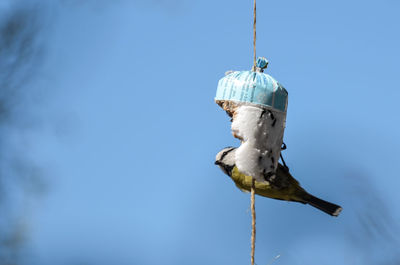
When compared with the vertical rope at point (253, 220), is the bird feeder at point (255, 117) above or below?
above

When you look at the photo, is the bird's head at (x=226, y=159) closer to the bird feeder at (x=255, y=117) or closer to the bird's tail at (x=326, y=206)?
the bird feeder at (x=255, y=117)

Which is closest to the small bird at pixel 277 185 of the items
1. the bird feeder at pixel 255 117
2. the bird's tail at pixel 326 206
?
the bird's tail at pixel 326 206

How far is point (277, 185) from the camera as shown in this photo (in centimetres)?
2461

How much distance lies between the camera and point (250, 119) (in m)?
24.1

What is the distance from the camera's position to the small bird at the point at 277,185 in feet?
80.7

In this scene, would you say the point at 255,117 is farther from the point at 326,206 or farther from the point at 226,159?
the point at 326,206

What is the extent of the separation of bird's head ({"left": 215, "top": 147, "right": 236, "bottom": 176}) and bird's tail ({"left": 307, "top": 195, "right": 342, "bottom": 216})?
5.23 ft

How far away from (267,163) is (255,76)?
1.55 metres

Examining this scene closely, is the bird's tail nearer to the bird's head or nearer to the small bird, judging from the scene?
the small bird

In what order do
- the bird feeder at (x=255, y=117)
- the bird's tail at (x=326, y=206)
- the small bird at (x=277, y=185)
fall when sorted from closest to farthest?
the bird feeder at (x=255, y=117) → the small bird at (x=277, y=185) → the bird's tail at (x=326, y=206)

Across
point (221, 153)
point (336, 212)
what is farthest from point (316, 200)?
point (221, 153)

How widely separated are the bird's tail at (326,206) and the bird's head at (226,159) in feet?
5.23

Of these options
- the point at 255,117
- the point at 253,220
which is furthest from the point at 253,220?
the point at 255,117

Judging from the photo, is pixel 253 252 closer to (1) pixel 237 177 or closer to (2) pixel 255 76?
(1) pixel 237 177
